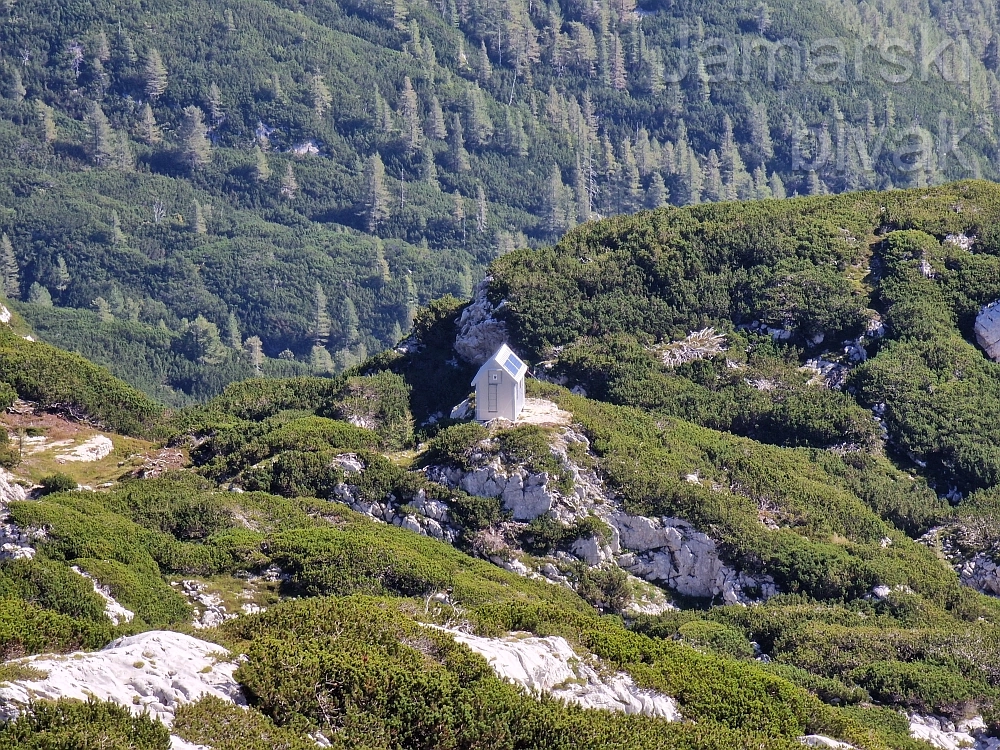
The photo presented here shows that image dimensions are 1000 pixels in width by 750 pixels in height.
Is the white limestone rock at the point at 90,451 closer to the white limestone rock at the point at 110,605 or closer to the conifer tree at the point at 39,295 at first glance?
the white limestone rock at the point at 110,605

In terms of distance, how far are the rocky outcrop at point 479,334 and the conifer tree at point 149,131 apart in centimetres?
11233

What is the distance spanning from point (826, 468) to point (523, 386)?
1300 centimetres

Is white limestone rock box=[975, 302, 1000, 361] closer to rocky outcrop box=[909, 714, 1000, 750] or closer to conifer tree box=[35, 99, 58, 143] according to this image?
rocky outcrop box=[909, 714, 1000, 750]

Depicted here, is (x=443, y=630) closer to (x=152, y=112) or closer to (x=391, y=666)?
(x=391, y=666)

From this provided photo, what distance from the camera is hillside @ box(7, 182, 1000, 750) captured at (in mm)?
39656

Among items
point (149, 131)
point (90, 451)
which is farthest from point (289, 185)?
point (90, 451)

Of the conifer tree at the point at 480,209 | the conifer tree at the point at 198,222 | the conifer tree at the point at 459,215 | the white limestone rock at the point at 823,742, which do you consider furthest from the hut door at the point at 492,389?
the conifer tree at the point at 480,209

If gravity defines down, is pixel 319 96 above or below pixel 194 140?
above

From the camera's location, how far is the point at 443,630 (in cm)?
4312

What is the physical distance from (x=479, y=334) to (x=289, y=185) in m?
109

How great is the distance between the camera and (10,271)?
166000mm

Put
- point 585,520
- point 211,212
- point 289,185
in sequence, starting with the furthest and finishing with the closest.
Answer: point 289,185, point 211,212, point 585,520

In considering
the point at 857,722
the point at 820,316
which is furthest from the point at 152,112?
the point at 857,722

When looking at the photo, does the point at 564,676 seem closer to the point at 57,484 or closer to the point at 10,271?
the point at 57,484
